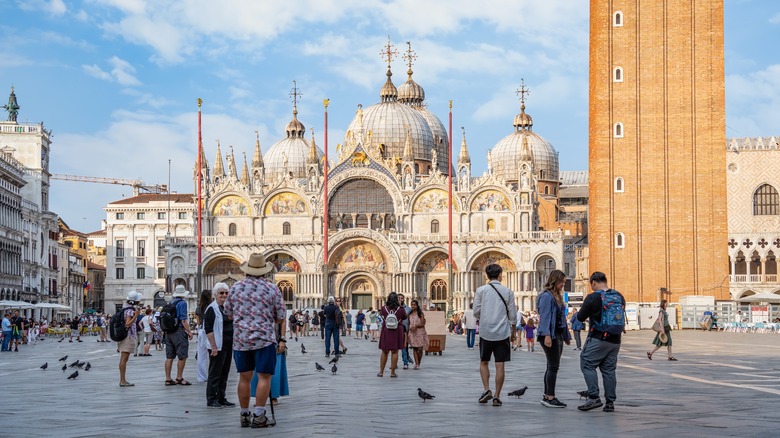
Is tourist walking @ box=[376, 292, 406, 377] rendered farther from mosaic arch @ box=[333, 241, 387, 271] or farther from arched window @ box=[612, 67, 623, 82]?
mosaic arch @ box=[333, 241, 387, 271]

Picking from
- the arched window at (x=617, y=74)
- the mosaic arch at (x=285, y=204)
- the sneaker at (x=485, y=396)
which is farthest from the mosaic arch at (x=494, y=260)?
the sneaker at (x=485, y=396)

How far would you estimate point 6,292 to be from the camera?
6125 centimetres

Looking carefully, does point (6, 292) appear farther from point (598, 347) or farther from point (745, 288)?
point (598, 347)

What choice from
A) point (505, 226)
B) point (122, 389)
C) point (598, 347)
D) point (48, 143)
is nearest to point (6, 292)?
point (48, 143)

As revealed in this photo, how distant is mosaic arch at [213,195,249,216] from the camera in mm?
71750

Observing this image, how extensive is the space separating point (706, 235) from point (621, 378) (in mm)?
34240

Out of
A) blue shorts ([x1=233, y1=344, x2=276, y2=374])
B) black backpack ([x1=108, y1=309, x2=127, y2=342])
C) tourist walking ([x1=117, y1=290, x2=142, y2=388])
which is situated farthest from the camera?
tourist walking ([x1=117, y1=290, x2=142, y2=388])

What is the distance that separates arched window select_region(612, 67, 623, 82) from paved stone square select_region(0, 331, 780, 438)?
30626 mm

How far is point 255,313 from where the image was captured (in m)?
10.9

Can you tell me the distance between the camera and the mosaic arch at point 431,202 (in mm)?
69375

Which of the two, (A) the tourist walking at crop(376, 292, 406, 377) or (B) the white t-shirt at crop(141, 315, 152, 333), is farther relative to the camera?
(B) the white t-shirt at crop(141, 315, 152, 333)

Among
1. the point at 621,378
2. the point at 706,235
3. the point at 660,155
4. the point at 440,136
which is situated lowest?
the point at 621,378

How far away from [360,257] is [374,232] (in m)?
2.30

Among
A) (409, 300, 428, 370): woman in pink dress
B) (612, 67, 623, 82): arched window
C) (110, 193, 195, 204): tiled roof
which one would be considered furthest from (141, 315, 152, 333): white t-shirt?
(110, 193, 195, 204): tiled roof
